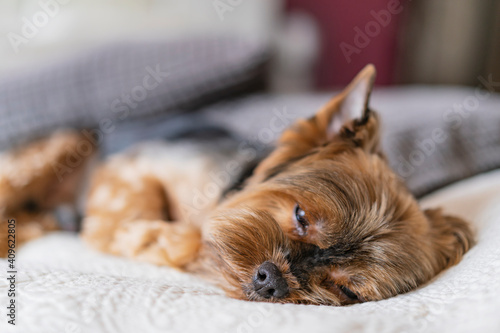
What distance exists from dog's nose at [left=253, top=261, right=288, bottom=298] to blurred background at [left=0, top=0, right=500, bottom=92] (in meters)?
4.03

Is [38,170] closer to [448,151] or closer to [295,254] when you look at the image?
[295,254]

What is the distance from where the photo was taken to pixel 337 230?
1.45 metres

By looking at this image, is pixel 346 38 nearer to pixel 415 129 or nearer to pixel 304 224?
pixel 415 129

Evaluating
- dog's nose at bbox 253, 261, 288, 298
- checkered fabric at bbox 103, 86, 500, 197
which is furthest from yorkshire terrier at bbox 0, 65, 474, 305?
checkered fabric at bbox 103, 86, 500, 197

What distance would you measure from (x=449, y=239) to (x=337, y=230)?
481 mm

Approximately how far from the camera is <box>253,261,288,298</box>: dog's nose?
1356 millimetres

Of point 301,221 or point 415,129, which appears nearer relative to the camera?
point 301,221

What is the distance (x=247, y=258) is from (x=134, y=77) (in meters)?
1.92

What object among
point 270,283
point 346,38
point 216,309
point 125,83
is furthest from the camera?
point 346,38

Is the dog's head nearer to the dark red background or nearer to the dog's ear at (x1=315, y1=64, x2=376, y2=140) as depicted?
the dog's ear at (x1=315, y1=64, x2=376, y2=140)

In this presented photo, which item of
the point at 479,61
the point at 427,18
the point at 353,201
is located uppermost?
the point at 427,18

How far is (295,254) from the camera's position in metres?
1.44

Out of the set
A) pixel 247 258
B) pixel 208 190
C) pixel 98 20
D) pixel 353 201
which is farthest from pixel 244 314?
pixel 98 20

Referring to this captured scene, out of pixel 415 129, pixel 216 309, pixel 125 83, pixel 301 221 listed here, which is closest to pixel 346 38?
pixel 415 129
